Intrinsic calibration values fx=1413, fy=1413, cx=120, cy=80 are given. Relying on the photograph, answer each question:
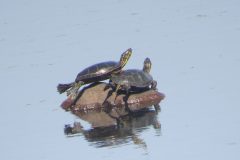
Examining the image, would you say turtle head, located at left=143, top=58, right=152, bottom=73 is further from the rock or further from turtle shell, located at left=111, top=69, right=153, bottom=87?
the rock

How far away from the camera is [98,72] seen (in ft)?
93.2

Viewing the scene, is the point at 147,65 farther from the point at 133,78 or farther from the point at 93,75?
the point at 93,75

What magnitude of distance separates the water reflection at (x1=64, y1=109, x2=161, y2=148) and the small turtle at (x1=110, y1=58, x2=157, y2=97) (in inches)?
30.8

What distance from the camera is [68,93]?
28547 millimetres

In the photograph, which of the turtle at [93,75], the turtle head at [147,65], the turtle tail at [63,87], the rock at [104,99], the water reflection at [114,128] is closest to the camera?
the water reflection at [114,128]

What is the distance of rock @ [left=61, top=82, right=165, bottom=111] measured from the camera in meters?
28.2

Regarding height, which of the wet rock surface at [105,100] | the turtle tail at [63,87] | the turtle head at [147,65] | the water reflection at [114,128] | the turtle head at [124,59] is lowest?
the water reflection at [114,128]

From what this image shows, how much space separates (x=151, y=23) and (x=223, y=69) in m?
8.18

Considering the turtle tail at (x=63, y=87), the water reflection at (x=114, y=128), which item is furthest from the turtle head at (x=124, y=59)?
the water reflection at (x=114, y=128)

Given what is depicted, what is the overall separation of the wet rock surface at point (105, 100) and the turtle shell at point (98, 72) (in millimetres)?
224

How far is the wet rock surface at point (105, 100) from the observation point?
28.2m

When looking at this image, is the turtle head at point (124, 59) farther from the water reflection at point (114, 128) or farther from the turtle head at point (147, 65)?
the water reflection at point (114, 128)

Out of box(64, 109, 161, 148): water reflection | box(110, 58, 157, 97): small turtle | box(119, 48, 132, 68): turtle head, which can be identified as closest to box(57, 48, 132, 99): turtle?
box(119, 48, 132, 68): turtle head

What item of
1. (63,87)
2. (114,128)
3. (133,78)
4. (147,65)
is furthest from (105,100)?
(114,128)
